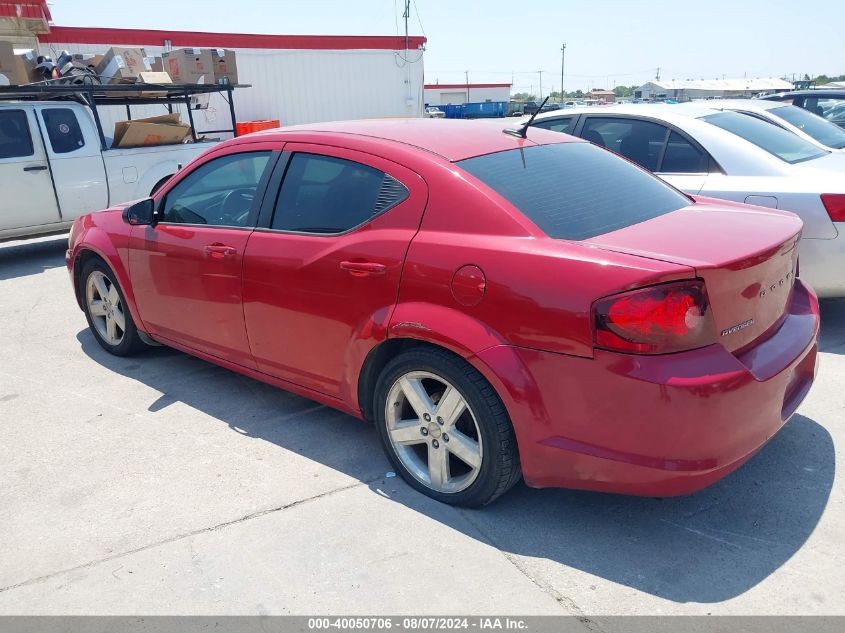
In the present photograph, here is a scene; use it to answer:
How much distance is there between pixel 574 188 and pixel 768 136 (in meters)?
3.35

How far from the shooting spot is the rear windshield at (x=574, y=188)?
→ 2924mm

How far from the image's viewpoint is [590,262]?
8.37 ft

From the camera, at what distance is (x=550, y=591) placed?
255 centimetres

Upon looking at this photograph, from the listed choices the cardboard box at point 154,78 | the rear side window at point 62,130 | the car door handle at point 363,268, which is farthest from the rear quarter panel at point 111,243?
the cardboard box at point 154,78

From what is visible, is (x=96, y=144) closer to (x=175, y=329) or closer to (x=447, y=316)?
(x=175, y=329)

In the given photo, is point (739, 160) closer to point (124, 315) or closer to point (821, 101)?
point (124, 315)

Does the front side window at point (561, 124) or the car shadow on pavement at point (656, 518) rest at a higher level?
the front side window at point (561, 124)

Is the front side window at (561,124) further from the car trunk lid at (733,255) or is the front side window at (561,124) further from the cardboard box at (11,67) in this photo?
the cardboard box at (11,67)

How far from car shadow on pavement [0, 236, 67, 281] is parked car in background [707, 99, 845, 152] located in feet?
24.7

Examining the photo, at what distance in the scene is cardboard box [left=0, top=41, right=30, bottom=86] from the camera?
8719 millimetres

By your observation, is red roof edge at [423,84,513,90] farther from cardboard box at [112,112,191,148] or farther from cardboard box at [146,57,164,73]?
cardboard box at [112,112,191,148]

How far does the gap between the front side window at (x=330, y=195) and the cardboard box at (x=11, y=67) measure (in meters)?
6.93

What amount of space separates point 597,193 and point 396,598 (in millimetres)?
1946

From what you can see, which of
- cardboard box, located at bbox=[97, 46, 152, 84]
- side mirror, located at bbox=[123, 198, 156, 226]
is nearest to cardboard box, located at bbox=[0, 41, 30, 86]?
cardboard box, located at bbox=[97, 46, 152, 84]
